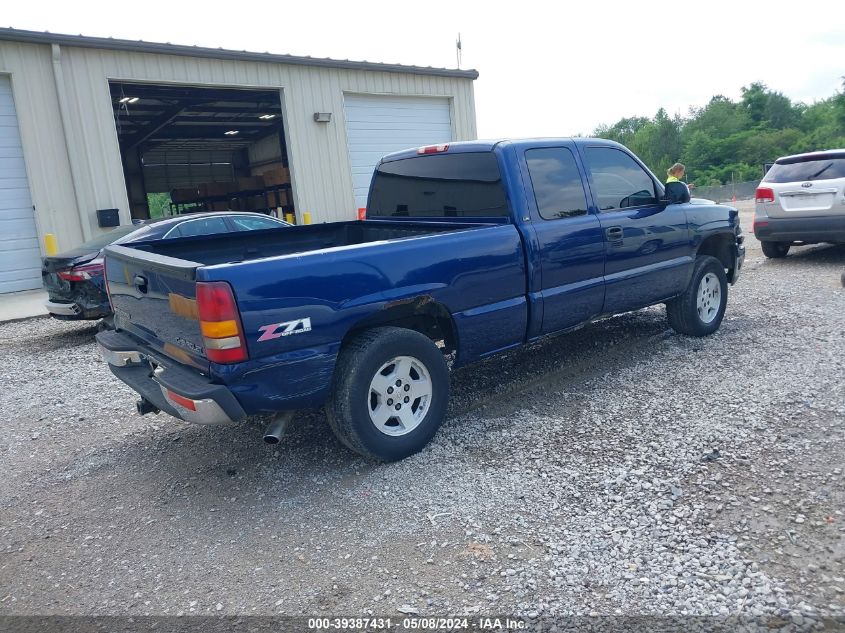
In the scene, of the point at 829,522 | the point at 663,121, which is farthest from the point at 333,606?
the point at 663,121

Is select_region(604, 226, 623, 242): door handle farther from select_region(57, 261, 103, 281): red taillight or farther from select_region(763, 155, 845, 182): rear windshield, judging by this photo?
select_region(763, 155, 845, 182): rear windshield

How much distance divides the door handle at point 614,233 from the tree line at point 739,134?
192 feet

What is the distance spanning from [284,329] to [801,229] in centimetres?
965

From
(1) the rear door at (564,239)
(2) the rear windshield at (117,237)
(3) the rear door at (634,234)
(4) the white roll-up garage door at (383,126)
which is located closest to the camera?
(1) the rear door at (564,239)

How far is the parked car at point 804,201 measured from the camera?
33.1 feet

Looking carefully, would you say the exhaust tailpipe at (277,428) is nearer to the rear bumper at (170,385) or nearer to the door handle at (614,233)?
the rear bumper at (170,385)

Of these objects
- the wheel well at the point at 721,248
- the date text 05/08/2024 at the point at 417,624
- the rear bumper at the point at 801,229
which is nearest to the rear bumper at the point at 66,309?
the date text 05/08/2024 at the point at 417,624

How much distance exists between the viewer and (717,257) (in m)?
6.92

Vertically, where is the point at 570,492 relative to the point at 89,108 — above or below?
below

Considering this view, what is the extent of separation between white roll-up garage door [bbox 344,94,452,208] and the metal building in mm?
30

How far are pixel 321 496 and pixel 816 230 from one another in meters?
9.55

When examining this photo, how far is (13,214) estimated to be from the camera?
1234cm

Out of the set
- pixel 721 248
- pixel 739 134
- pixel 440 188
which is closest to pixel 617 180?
pixel 440 188

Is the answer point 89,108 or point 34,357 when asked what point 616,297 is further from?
point 89,108
